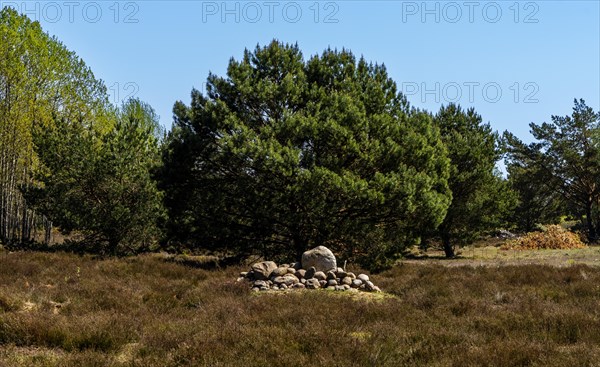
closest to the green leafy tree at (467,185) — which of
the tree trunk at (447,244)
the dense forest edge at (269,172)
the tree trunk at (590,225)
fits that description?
the tree trunk at (447,244)

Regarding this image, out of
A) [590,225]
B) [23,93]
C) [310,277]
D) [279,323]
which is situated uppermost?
[23,93]

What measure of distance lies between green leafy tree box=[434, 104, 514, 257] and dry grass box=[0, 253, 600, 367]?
14.6 metres

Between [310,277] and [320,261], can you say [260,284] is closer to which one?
[310,277]

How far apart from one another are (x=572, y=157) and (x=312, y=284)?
120 ft

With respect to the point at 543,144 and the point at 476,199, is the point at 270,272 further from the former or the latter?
the point at 543,144

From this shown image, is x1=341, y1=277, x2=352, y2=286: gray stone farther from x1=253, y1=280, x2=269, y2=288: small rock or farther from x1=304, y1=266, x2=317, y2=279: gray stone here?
x1=253, y1=280, x2=269, y2=288: small rock

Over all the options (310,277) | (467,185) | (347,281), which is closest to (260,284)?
(310,277)

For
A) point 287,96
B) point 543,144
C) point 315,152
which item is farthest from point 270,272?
point 543,144

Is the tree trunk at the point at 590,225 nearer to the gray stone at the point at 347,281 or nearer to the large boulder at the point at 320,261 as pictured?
the large boulder at the point at 320,261

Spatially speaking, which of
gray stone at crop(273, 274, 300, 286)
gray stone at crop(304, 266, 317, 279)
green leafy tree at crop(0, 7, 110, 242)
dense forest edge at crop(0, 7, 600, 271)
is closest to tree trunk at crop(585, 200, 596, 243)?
dense forest edge at crop(0, 7, 600, 271)

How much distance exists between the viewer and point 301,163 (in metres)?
16.1

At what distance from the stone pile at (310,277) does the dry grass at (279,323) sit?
2.68 ft

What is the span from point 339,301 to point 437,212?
767cm

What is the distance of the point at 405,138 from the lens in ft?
57.3
